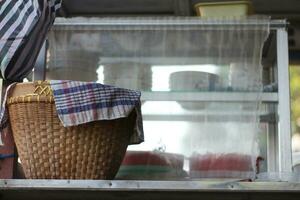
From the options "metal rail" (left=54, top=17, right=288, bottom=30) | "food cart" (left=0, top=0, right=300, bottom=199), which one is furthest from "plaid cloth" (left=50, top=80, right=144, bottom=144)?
"metal rail" (left=54, top=17, right=288, bottom=30)

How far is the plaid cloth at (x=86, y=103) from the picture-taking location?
260 centimetres

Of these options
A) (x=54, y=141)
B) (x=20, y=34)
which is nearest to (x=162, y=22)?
(x=20, y=34)

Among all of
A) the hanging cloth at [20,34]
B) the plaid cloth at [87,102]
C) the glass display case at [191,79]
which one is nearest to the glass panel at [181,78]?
the glass display case at [191,79]

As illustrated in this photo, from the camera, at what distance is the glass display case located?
3.22 m

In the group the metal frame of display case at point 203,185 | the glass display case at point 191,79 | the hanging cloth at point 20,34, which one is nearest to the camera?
the metal frame of display case at point 203,185

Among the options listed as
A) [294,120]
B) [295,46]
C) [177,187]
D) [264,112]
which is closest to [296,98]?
[294,120]

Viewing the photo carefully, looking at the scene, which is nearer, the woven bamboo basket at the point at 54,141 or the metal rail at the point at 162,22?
the woven bamboo basket at the point at 54,141

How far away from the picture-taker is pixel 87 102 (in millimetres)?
2619

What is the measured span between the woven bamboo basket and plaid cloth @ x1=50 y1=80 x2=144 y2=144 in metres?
0.04

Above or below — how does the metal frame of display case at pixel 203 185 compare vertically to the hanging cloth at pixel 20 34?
below

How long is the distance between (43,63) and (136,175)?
28.2 inches

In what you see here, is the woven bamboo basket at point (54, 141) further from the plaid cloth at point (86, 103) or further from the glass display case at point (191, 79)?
the glass display case at point (191, 79)

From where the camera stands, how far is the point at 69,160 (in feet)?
8.63

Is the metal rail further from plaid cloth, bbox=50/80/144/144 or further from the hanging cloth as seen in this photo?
plaid cloth, bbox=50/80/144/144
